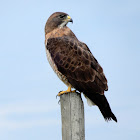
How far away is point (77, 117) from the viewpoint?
528cm

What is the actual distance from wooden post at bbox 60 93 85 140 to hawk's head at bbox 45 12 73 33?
1970mm

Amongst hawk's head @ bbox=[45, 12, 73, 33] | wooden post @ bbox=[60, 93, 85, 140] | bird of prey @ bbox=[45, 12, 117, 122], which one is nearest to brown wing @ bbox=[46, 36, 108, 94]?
bird of prey @ bbox=[45, 12, 117, 122]

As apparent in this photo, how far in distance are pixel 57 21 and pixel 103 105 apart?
227 centimetres

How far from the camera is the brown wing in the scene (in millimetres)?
5852

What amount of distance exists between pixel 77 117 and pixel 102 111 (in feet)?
2.33

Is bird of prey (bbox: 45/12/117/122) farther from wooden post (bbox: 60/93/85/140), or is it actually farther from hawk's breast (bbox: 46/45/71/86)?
wooden post (bbox: 60/93/85/140)

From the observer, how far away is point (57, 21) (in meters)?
6.85

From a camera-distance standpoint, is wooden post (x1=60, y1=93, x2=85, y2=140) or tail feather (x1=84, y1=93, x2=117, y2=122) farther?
tail feather (x1=84, y1=93, x2=117, y2=122)

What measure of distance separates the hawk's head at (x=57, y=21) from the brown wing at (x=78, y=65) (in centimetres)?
60

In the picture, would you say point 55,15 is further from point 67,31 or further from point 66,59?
point 66,59

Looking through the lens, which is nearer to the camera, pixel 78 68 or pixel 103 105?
pixel 103 105

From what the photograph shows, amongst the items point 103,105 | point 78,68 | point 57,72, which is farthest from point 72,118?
point 57,72

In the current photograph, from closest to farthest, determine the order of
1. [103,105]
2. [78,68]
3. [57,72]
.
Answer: [103,105], [78,68], [57,72]

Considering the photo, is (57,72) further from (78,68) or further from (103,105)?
(103,105)
